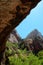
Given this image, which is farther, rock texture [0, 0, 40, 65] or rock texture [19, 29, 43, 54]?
rock texture [19, 29, 43, 54]

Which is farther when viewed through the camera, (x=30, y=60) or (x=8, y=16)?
(x=30, y=60)


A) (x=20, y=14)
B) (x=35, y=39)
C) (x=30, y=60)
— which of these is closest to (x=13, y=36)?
(x=35, y=39)

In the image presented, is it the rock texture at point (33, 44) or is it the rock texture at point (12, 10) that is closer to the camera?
the rock texture at point (12, 10)

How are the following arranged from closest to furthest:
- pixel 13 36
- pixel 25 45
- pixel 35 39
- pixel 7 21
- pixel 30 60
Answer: pixel 7 21, pixel 30 60, pixel 25 45, pixel 35 39, pixel 13 36

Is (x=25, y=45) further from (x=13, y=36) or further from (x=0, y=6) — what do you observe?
(x=0, y=6)

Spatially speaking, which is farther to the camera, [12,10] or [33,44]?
[33,44]

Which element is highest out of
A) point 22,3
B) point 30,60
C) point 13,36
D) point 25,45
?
point 13,36

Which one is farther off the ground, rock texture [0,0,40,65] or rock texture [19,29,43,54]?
rock texture [19,29,43,54]

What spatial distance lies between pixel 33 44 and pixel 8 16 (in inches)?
994

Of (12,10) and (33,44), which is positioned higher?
(33,44)

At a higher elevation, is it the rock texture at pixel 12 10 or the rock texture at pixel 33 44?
the rock texture at pixel 33 44

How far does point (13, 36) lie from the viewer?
36.1 m

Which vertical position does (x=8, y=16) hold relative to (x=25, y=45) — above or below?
below

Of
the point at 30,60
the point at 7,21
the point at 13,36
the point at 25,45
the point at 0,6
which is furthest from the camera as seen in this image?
the point at 13,36
